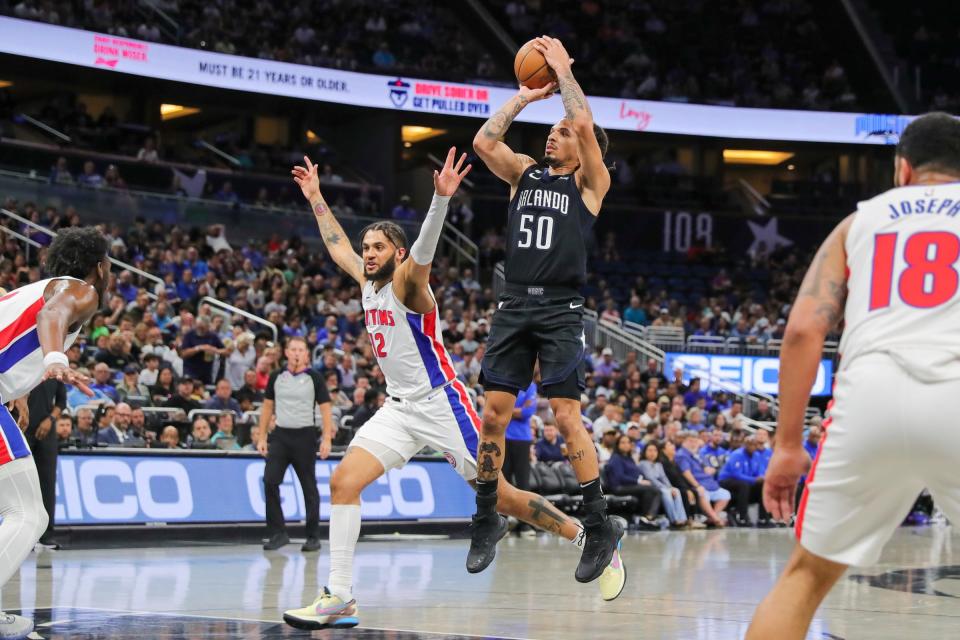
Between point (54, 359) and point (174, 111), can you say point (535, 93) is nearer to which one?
point (54, 359)

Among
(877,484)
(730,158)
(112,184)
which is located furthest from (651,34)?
(877,484)

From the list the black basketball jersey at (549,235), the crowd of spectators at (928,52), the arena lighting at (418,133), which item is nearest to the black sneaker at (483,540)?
the black basketball jersey at (549,235)

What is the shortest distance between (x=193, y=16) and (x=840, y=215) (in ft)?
63.0

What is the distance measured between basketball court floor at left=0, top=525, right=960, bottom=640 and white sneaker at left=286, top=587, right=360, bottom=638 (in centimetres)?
8

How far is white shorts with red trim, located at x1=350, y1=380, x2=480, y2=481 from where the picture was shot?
7.28 meters

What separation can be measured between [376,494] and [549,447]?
309 cm

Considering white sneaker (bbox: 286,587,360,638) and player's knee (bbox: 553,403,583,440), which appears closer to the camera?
white sneaker (bbox: 286,587,360,638)

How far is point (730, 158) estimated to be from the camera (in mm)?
40250

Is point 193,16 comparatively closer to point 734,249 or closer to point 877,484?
point 734,249

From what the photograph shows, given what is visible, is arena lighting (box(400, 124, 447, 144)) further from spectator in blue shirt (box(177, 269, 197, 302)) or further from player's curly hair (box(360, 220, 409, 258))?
player's curly hair (box(360, 220, 409, 258))

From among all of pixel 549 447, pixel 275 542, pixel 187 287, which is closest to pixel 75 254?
pixel 275 542

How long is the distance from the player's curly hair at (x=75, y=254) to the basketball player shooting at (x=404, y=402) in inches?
66.2

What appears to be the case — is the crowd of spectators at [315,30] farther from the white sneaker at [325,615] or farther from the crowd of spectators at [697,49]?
the white sneaker at [325,615]

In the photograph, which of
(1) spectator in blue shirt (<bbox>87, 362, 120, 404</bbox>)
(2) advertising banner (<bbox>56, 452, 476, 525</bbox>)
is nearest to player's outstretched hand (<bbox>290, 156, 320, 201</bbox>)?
(2) advertising banner (<bbox>56, 452, 476, 525</bbox>)
